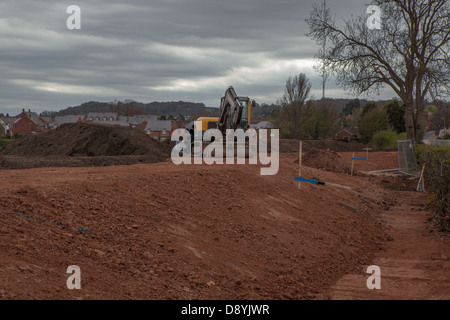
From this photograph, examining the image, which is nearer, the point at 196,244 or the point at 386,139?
the point at 196,244

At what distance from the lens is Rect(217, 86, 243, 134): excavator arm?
2040cm

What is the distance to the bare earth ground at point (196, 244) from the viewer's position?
5.82m

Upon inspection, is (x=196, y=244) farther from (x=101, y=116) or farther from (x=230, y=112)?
(x=101, y=116)

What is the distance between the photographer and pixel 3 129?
216 ft

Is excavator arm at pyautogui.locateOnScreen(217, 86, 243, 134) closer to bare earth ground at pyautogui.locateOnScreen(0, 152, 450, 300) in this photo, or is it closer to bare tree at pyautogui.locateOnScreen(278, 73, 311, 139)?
bare earth ground at pyautogui.locateOnScreen(0, 152, 450, 300)

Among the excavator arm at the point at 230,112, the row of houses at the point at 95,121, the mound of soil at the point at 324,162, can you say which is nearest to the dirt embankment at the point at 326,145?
the mound of soil at the point at 324,162

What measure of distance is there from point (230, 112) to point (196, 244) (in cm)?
1393

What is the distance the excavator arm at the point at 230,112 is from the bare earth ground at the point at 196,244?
6737mm

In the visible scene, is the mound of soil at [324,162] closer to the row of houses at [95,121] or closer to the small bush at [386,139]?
the small bush at [386,139]

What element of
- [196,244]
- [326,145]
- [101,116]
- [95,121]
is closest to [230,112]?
[196,244]

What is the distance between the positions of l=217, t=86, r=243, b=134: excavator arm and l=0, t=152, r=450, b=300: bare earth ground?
22.1 ft

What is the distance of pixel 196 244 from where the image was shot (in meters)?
8.03

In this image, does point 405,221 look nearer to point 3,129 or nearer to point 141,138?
point 141,138
